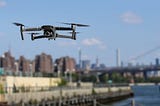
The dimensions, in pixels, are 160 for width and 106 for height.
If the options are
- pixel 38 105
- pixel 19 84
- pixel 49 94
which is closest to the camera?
pixel 38 105

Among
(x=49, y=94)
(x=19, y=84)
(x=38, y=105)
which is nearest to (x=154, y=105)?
(x=19, y=84)

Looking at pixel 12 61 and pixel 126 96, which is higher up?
pixel 12 61

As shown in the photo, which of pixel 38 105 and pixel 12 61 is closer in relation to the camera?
pixel 38 105

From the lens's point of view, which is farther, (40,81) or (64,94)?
(40,81)

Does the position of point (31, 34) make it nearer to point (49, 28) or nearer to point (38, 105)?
point (49, 28)

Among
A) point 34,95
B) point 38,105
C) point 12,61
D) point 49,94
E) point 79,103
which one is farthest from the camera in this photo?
point 12,61

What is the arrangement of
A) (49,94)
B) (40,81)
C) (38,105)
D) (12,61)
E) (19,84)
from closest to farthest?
1. (38,105)
2. (49,94)
3. (19,84)
4. (40,81)
5. (12,61)

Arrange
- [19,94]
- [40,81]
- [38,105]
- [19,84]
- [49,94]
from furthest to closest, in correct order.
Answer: [40,81] → [19,84] → [49,94] → [19,94] → [38,105]

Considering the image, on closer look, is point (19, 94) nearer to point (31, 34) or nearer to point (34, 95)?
point (34, 95)

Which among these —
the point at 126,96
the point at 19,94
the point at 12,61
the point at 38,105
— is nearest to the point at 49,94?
the point at 19,94
